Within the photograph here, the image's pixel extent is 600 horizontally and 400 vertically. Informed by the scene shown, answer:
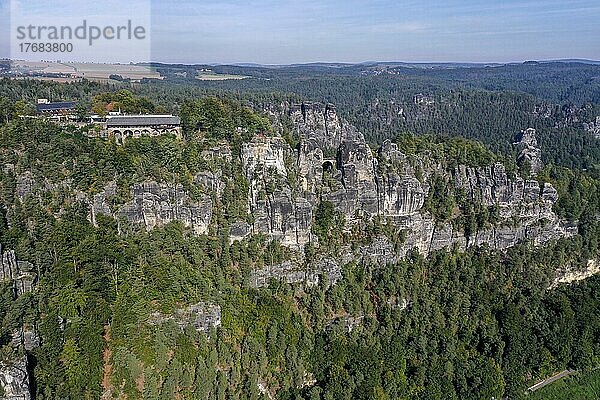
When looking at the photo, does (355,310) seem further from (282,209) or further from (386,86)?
(386,86)

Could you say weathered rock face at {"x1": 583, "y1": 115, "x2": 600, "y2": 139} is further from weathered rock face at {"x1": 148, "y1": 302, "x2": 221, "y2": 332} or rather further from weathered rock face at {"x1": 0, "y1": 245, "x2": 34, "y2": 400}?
weathered rock face at {"x1": 0, "y1": 245, "x2": 34, "y2": 400}

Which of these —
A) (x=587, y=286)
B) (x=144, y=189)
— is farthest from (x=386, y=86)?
(x=144, y=189)

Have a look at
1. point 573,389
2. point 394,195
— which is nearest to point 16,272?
point 394,195

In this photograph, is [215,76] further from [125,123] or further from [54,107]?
[125,123]

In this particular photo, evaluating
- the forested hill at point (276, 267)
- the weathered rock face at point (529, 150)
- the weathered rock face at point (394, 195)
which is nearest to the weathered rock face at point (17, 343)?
the forested hill at point (276, 267)

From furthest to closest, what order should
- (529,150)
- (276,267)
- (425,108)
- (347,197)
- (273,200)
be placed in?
(425,108), (529,150), (347,197), (273,200), (276,267)

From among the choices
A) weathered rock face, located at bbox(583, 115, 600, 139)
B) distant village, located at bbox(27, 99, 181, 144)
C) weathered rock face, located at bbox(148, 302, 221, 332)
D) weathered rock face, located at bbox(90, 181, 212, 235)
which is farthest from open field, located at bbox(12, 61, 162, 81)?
weathered rock face, located at bbox(583, 115, 600, 139)
